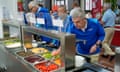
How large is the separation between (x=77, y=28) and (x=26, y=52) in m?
0.80

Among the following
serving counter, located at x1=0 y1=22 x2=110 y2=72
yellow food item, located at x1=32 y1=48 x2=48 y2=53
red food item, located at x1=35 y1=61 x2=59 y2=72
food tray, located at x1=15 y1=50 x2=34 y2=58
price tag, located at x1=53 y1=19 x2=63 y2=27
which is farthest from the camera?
yellow food item, located at x1=32 y1=48 x2=48 y2=53

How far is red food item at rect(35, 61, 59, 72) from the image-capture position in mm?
1728

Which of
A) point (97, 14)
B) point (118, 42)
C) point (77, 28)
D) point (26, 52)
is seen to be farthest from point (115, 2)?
point (26, 52)

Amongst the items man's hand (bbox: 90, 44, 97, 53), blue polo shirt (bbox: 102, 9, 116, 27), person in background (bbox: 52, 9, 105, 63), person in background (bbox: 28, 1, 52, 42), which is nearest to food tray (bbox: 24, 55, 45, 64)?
person in background (bbox: 28, 1, 52, 42)

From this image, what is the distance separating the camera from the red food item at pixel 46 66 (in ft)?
5.67

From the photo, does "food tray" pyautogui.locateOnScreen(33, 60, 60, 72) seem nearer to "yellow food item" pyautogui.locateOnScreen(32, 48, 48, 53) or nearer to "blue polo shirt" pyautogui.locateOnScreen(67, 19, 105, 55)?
"yellow food item" pyautogui.locateOnScreen(32, 48, 48, 53)

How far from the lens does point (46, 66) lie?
180 centimetres

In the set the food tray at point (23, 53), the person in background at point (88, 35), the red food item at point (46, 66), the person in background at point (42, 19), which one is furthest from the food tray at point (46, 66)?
the person in background at point (88, 35)

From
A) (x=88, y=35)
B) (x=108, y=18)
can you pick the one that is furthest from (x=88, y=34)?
(x=108, y=18)

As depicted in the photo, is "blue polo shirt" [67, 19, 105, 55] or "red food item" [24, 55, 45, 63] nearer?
"red food item" [24, 55, 45, 63]

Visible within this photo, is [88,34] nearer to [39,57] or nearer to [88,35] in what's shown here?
[88,35]

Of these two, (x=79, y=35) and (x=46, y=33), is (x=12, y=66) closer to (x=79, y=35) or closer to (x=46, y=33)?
(x=46, y=33)

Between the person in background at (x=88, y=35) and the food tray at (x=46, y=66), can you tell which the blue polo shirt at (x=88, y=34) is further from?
the food tray at (x=46, y=66)

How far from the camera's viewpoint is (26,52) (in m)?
2.27
